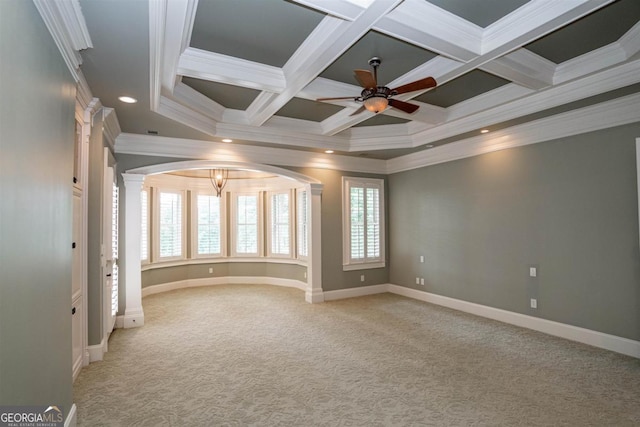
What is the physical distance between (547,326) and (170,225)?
720cm

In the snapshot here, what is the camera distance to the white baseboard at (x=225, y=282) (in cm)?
752

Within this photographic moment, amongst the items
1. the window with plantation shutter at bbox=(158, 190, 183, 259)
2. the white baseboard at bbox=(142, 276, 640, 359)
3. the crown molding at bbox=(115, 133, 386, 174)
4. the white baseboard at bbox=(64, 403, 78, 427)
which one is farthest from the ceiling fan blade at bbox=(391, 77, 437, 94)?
Result: the window with plantation shutter at bbox=(158, 190, 183, 259)

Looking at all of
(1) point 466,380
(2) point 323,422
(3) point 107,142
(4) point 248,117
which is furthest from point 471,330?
(3) point 107,142

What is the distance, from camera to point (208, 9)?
2.76 m

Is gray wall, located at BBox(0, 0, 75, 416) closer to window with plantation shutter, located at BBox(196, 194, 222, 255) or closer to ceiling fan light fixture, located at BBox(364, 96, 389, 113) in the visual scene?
ceiling fan light fixture, located at BBox(364, 96, 389, 113)

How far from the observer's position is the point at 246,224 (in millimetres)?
8633

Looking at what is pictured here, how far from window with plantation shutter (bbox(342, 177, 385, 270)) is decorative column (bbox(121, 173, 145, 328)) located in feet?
11.7

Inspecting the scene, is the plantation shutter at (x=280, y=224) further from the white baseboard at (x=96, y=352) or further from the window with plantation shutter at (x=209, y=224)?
the white baseboard at (x=96, y=352)

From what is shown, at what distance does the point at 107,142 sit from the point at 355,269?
465 cm

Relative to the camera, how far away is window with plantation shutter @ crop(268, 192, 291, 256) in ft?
26.9

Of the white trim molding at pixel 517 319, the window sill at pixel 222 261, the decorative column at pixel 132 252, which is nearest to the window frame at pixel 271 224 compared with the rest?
the window sill at pixel 222 261

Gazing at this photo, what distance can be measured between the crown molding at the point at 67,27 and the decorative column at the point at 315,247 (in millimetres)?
4351

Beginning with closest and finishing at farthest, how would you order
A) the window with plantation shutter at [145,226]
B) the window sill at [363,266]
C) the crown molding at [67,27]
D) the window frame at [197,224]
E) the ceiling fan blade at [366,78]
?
the crown molding at [67,27], the ceiling fan blade at [366,78], the window sill at [363,266], the window with plantation shutter at [145,226], the window frame at [197,224]

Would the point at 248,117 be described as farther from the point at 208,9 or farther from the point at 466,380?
Answer: the point at 466,380
